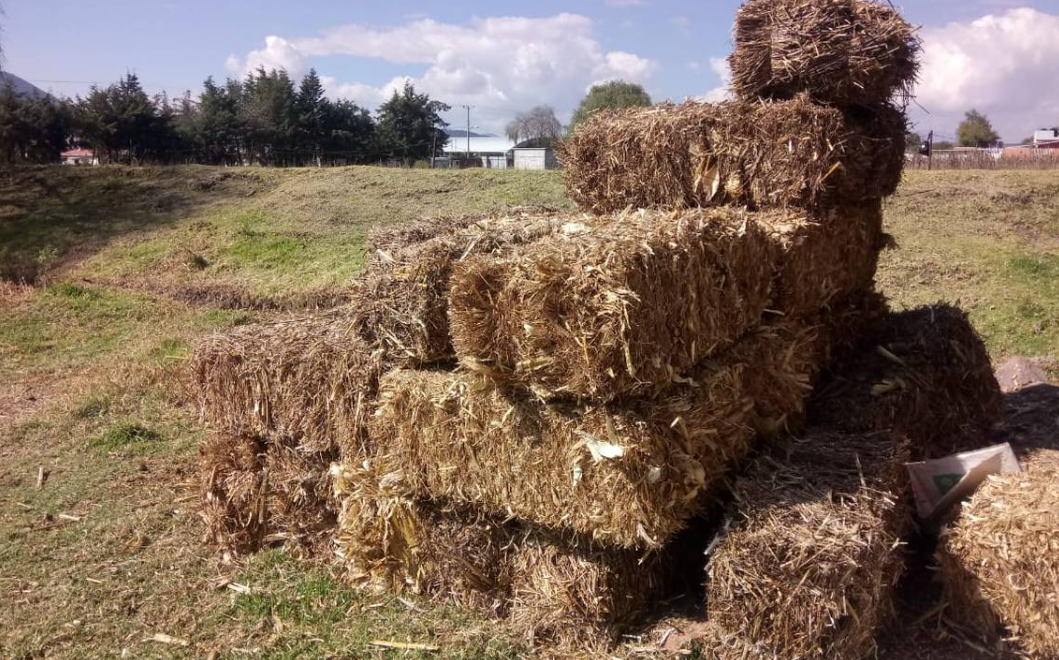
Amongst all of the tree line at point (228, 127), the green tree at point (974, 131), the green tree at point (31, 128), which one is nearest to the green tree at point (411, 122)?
the tree line at point (228, 127)

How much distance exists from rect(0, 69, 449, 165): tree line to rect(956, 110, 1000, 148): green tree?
29.1 meters

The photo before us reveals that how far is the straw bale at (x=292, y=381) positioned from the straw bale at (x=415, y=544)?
0.35m

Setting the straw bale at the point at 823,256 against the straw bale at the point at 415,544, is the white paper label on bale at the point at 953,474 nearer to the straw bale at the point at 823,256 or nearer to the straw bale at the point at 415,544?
the straw bale at the point at 823,256

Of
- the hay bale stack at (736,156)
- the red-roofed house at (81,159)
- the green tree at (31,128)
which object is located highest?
the green tree at (31,128)

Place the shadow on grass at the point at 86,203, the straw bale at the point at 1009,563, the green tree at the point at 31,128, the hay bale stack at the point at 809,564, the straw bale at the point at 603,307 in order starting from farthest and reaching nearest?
1. the green tree at the point at 31,128
2. the shadow on grass at the point at 86,203
3. the straw bale at the point at 1009,563
4. the hay bale stack at the point at 809,564
5. the straw bale at the point at 603,307

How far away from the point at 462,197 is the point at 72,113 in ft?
65.9

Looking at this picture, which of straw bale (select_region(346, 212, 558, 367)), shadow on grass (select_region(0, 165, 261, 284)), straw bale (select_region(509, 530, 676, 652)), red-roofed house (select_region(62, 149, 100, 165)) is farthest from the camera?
red-roofed house (select_region(62, 149, 100, 165))

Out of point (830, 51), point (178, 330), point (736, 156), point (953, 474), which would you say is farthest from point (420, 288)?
point (178, 330)

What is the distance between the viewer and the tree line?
30469 millimetres

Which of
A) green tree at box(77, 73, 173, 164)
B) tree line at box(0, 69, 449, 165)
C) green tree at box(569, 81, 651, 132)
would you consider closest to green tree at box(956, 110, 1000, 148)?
green tree at box(569, 81, 651, 132)

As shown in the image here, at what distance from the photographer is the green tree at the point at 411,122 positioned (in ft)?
137

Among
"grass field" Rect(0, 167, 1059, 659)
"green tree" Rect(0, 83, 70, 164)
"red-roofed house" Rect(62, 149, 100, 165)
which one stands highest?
"green tree" Rect(0, 83, 70, 164)

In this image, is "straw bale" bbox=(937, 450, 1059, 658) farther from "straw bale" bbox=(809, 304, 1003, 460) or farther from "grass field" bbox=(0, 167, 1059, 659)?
"grass field" bbox=(0, 167, 1059, 659)

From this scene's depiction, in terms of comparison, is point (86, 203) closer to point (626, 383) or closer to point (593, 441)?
point (593, 441)
